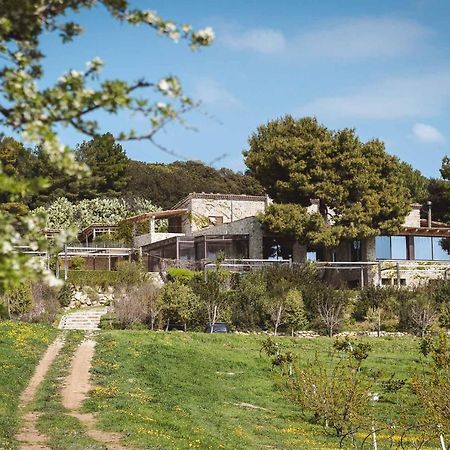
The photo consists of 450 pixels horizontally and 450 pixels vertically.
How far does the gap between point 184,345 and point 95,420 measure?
13.3 meters

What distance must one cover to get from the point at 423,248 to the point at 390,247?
2.80 meters

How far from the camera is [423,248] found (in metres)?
50.9

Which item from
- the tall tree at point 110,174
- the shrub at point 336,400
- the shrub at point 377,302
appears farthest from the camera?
the tall tree at point 110,174

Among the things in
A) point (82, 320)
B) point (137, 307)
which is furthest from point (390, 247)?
point (82, 320)

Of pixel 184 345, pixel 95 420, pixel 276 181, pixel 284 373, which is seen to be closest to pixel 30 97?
pixel 95 420

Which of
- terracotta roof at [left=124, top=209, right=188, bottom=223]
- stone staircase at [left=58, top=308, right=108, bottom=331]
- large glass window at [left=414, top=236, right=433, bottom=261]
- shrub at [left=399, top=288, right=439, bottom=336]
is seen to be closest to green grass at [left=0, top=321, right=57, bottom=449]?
stone staircase at [left=58, top=308, right=108, bottom=331]

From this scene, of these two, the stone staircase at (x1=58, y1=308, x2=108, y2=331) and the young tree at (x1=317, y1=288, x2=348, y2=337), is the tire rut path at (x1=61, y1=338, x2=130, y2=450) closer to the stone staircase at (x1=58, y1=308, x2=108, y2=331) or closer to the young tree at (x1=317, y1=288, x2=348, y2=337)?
the stone staircase at (x1=58, y1=308, x2=108, y2=331)

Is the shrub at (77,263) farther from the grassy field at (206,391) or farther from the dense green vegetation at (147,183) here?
the dense green vegetation at (147,183)

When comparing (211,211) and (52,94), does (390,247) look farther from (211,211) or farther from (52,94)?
(52,94)

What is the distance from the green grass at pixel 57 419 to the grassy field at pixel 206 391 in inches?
30.2

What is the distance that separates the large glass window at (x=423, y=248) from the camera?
50.6 metres

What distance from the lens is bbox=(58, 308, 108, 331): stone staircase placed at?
3616 cm

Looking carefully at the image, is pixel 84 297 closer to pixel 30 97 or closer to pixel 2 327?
pixel 2 327

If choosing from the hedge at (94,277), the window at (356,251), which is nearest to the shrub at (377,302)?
the window at (356,251)
